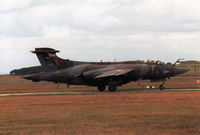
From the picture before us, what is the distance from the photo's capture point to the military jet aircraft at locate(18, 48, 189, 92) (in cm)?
3444

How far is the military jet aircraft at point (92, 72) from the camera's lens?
34438 mm

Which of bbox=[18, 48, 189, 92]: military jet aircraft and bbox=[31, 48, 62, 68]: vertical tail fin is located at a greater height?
bbox=[31, 48, 62, 68]: vertical tail fin

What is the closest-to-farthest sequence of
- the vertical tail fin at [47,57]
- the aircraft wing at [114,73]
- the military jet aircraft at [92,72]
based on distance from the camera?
the aircraft wing at [114,73] < the military jet aircraft at [92,72] < the vertical tail fin at [47,57]

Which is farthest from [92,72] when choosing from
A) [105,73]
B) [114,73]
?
[114,73]

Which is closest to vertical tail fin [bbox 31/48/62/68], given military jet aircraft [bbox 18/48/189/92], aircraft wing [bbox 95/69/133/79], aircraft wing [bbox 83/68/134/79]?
military jet aircraft [bbox 18/48/189/92]

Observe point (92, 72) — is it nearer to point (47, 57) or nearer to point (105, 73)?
point (105, 73)

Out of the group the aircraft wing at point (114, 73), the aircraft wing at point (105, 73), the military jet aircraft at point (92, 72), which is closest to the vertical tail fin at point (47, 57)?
the military jet aircraft at point (92, 72)

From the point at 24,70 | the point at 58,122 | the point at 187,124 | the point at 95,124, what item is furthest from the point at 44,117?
the point at 24,70

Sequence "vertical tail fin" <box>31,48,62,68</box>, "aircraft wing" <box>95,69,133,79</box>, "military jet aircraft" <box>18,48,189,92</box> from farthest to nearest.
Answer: "vertical tail fin" <box>31,48,62,68</box> < "military jet aircraft" <box>18,48,189,92</box> < "aircraft wing" <box>95,69,133,79</box>

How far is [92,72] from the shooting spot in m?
34.8

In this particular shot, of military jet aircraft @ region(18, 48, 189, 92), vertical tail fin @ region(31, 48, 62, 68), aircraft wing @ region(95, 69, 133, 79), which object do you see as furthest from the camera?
vertical tail fin @ region(31, 48, 62, 68)

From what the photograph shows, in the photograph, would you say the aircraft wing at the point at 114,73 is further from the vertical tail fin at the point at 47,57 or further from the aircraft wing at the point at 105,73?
the vertical tail fin at the point at 47,57

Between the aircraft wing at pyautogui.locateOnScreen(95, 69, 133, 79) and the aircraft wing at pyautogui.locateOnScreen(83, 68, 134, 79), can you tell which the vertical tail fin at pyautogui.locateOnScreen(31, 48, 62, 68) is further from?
the aircraft wing at pyautogui.locateOnScreen(95, 69, 133, 79)

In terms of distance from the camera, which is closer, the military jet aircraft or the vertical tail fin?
the military jet aircraft
